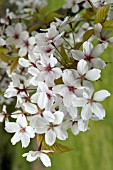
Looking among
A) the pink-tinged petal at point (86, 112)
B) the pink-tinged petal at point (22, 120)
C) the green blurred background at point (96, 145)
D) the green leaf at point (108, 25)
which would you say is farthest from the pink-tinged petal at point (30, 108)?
the green blurred background at point (96, 145)

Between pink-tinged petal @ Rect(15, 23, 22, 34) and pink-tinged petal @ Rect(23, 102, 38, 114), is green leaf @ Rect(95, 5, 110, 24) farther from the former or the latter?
pink-tinged petal @ Rect(15, 23, 22, 34)

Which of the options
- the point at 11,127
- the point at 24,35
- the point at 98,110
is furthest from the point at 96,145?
the point at 98,110

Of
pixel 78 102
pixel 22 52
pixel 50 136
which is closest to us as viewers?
pixel 78 102

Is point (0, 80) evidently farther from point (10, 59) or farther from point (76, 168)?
point (76, 168)

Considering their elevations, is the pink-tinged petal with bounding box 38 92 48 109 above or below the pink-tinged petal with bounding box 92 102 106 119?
above

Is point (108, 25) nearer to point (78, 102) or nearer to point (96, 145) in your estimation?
point (78, 102)

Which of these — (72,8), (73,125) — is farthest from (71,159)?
(73,125)

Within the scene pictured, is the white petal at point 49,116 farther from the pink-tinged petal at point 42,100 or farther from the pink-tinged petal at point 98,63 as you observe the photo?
the pink-tinged petal at point 98,63

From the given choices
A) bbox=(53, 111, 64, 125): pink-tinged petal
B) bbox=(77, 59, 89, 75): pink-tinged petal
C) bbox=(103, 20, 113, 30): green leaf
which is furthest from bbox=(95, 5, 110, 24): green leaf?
bbox=(53, 111, 64, 125): pink-tinged petal

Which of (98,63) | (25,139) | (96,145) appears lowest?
(96,145)
